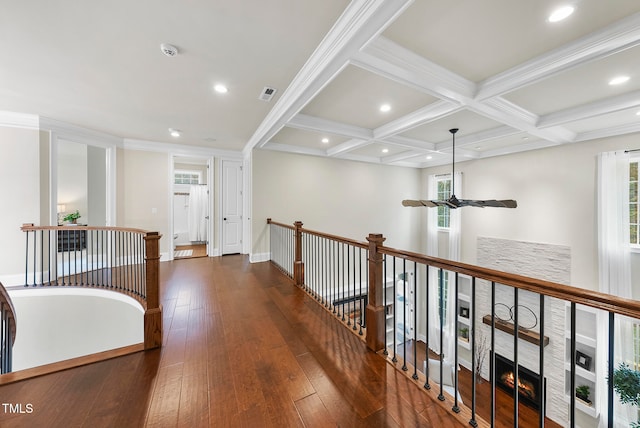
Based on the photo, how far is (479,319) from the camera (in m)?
5.67

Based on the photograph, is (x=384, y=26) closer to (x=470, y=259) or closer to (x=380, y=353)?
(x=380, y=353)

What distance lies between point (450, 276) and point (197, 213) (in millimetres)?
7649

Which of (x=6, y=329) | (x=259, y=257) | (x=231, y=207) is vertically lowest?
(x=6, y=329)

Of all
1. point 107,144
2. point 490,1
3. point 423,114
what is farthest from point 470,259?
point 107,144

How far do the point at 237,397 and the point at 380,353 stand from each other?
3.80ft

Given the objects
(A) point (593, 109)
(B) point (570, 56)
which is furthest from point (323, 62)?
(A) point (593, 109)

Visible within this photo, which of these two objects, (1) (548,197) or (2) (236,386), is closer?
(2) (236,386)

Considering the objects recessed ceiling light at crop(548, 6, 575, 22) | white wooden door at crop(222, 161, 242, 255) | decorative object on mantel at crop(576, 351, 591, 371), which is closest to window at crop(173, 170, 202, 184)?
white wooden door at crop(222, 161, 242, 255)

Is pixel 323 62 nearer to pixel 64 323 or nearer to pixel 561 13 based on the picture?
pixel 561 13

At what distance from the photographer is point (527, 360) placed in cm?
507

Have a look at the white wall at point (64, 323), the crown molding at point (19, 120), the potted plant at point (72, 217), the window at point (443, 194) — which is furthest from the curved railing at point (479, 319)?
the potted plant at point (72, 217)

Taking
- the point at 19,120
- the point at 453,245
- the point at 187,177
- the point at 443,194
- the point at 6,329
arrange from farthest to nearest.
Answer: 1. the point at 187,177
2. the point at 443,194
3. the point at 453,245
4. the point at 19,120
5. the point at 6,329

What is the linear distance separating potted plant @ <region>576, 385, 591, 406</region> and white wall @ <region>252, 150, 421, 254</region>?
166 inches

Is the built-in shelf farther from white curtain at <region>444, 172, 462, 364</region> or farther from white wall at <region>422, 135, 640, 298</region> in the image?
white wall at <region>422, 135, 640, 298</region>
